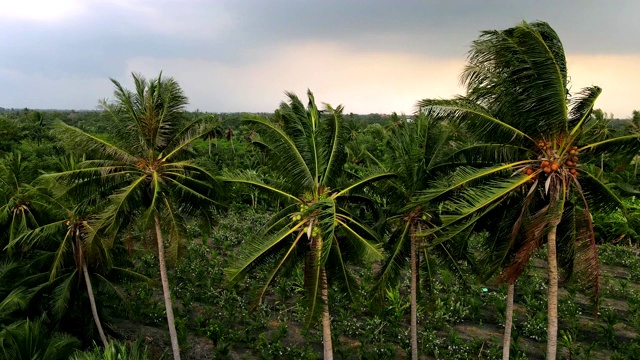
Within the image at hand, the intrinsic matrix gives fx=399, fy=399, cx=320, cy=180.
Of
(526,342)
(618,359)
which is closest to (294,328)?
(526,342)

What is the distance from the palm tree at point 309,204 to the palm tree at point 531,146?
245cm

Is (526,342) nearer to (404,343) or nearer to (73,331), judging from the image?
(404,343)

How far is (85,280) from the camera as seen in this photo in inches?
540

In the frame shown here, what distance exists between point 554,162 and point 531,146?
70 centimetres

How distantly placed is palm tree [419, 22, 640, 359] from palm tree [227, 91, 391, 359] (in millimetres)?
2447

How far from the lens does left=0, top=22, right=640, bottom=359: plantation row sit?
826cm

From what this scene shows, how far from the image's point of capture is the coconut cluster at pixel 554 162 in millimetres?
8023

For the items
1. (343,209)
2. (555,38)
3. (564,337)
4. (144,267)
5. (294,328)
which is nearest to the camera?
(555,38)

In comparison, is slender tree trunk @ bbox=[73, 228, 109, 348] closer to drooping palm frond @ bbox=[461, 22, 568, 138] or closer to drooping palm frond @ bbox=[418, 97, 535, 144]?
drooping palm frond @ bbox=[418, 97, 535, 144]

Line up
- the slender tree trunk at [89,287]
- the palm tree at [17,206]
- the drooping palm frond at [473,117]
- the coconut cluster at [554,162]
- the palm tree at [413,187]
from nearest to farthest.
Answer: the coconut cluster at [554,162] < the drooping palm frond at [473,117] < the palm tree at [413,187] < the slender tree trunk at [89,287] < the palm tree at [17,206]


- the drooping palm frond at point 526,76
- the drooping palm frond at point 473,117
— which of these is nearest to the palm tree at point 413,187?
the drooping palm frond at point 473,117

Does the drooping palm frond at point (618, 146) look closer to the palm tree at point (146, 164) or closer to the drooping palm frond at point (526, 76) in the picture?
the drooping palm frond at point (526, 76)

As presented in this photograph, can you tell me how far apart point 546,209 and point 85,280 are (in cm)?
1415

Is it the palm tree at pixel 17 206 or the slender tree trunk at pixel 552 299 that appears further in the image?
the palm tree at pixel 17 206
